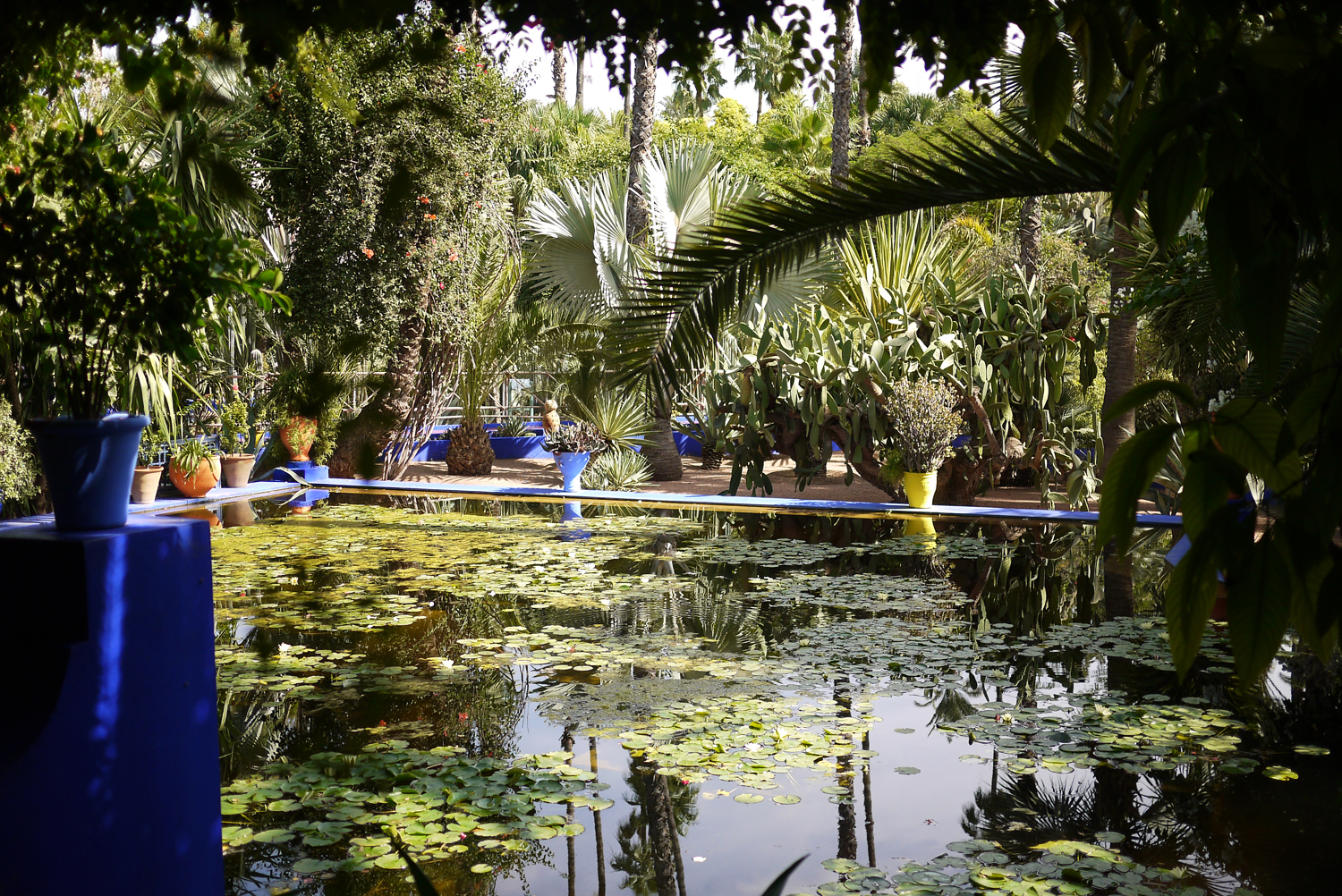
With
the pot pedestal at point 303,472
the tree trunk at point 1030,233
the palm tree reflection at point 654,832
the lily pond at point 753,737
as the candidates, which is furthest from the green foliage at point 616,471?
the palm tree reflection at point 654,832

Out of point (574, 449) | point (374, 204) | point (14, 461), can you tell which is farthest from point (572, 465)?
point (14, 461)

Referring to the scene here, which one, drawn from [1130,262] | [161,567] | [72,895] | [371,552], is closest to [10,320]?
[161,567]

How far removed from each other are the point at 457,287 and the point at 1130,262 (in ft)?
21.5

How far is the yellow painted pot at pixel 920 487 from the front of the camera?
33.0 ft

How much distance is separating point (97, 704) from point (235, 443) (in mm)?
9790

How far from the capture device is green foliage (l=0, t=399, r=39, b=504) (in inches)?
314

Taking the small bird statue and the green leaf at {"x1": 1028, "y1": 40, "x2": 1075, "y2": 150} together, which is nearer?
the green leaf at {"x1": 1028, "y1": 40, "x2": 1075, "y2": 150}

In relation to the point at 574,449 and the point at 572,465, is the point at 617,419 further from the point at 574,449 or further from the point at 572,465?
the point at 572,465

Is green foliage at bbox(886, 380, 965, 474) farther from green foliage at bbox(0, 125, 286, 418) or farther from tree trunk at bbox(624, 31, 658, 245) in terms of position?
green foliage at bbox(0, 125, 286, 418)

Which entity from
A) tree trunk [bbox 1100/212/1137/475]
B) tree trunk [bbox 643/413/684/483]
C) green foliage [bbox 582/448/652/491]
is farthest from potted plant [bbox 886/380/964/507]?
tree trunk [bbox 643/413/684/483]

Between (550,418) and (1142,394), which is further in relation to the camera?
(550,418)

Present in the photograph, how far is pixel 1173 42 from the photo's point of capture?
1.15 meters

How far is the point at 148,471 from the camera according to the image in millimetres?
10164

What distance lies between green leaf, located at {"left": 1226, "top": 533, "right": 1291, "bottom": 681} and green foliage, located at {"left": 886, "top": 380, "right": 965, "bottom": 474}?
9.35m
